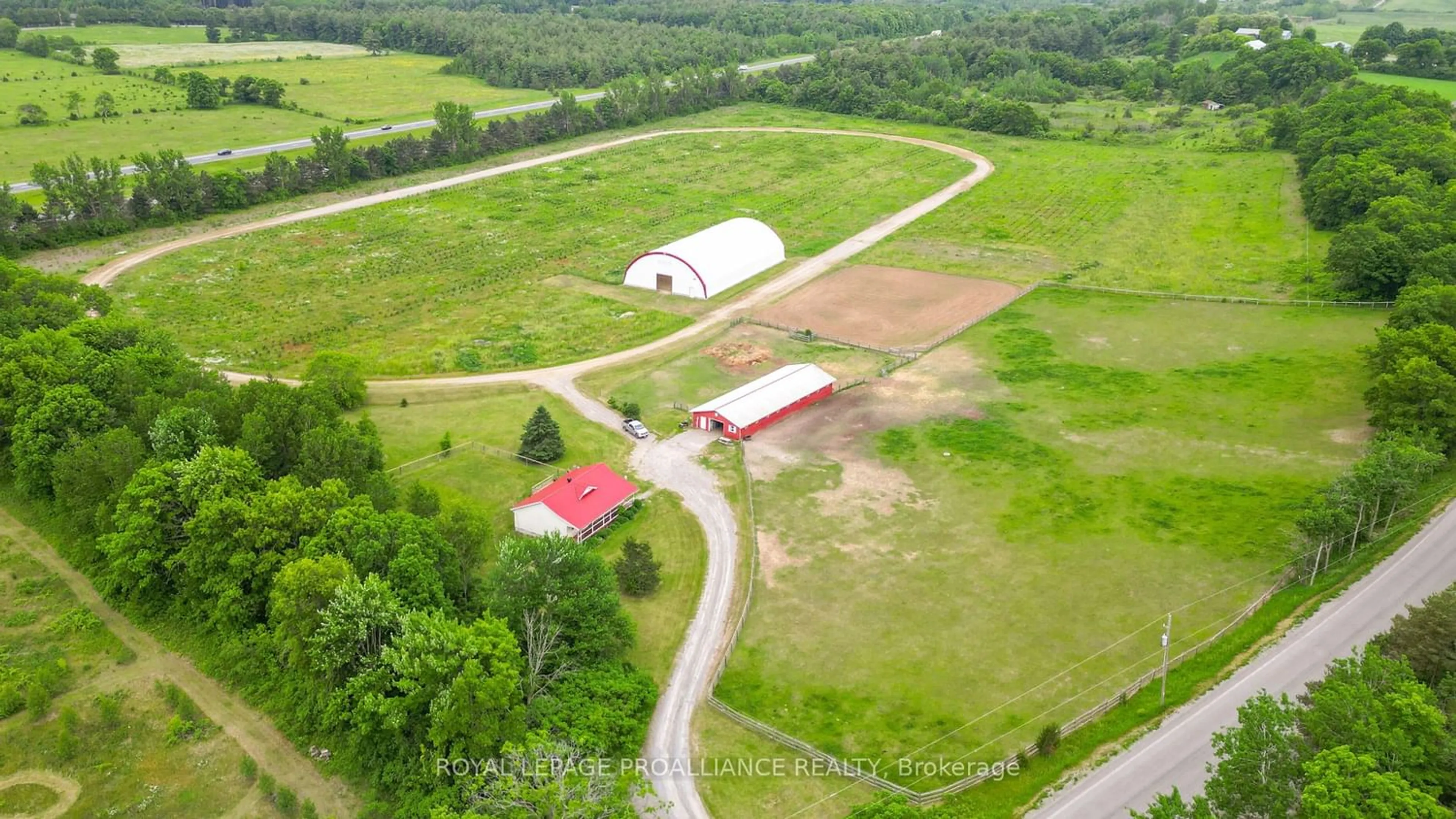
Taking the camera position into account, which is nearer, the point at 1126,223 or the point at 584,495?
the point at 584,495

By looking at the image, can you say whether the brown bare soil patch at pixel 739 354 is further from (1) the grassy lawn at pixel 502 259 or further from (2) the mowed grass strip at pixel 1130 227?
(2) the mowed grass strip at pixel 1130 227

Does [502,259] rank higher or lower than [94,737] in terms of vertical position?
higher

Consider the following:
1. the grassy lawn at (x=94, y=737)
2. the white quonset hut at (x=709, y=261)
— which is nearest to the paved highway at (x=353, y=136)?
the white quonset hut at (x=709, y=261)

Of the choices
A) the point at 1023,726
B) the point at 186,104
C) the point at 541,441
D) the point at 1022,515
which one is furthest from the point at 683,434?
the point at 186,104

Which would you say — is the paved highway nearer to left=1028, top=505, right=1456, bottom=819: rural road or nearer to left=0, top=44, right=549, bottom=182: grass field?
left=0, top=44, right=549, bottom=182: grass field

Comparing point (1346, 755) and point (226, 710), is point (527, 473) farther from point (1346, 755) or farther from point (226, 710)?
point (1346, 755)

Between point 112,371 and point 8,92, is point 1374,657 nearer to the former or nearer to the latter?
point 112,371

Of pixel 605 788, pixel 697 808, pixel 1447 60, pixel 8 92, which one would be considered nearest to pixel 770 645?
pixel 697 808

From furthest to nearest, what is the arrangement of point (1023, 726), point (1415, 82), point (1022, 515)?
point (1415, 82) < point (1022, 515) < point (1023, 726)
